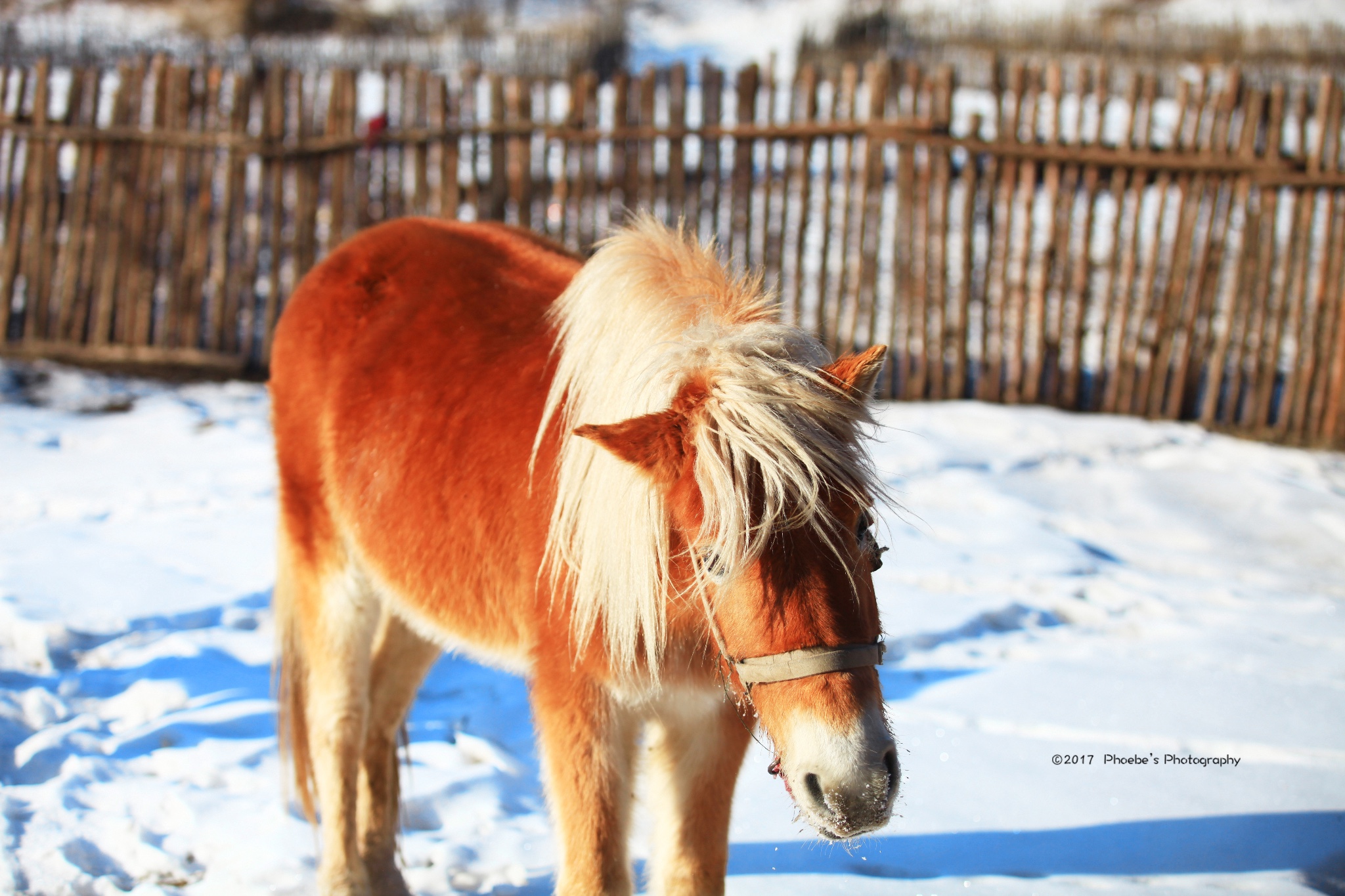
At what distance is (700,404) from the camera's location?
4.85 feet

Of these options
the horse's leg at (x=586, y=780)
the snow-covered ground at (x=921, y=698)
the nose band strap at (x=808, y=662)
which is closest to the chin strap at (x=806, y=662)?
the nose band strap at (x=808, y=662)

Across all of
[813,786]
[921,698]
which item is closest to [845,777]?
[813,786]

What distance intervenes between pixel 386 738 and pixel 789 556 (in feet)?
5.55

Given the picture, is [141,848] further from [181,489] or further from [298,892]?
[181,489]

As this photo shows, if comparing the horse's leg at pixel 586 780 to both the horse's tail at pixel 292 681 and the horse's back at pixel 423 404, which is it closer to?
the horse's back at pixel 423 404

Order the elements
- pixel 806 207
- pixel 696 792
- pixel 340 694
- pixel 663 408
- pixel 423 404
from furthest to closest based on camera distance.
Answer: pixel 806 207
pixel 340 694
pixel 423 404
pixel 696 792
pixel 663 408

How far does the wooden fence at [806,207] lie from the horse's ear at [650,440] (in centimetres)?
499

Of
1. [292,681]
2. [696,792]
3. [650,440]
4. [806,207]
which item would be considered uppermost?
[806,207]

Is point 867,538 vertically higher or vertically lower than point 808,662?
higher

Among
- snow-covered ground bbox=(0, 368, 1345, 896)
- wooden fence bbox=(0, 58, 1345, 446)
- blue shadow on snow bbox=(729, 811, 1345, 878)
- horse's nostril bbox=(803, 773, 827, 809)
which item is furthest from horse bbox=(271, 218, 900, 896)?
wooden fence bbox=(0, 58, 1345, 446)

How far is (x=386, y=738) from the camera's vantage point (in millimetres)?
2600

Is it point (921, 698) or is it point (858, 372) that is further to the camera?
point (921, 698)

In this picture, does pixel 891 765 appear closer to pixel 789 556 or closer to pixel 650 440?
pixel 789 556

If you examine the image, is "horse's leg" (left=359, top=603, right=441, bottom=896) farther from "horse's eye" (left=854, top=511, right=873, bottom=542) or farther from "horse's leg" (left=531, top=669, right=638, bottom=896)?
"horse's eye" (left=854, top=511, right=873, bottom=542)
